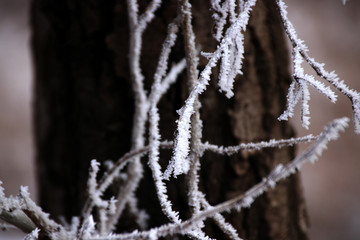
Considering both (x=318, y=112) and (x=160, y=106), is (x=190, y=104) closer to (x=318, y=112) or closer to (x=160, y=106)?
(x=160, y=106)

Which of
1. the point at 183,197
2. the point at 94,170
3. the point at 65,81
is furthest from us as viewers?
the point at 65,81

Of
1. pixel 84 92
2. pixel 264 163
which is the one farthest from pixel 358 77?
pixel 84 92

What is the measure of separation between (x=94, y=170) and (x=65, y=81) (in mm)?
520

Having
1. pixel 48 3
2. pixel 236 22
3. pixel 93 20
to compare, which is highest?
pixel 48 3

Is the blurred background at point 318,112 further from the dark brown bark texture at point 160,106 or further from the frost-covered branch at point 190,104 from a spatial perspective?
the frost-covered branch at point 190,104

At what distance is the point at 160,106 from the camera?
872 mm

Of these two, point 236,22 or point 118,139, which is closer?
point 236,22

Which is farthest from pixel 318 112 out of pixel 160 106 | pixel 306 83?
pixel 306 83

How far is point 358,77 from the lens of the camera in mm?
3225

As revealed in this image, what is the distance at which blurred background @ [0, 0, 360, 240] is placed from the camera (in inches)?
116

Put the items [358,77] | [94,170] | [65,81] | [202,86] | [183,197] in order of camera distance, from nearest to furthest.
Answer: [202,86] → [94,170] → [183,197] → [65,81] → [358,77]

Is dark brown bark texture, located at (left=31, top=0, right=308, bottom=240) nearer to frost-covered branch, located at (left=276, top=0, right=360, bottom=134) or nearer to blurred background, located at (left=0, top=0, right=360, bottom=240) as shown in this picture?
frost-covered branch, located at (left=276, top=0, right=360, bottom=134)

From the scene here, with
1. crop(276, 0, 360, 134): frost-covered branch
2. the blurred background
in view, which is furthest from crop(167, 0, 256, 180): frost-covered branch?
the blurred background

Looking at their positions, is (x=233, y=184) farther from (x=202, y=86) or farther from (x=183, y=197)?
(x=202, y=86)
